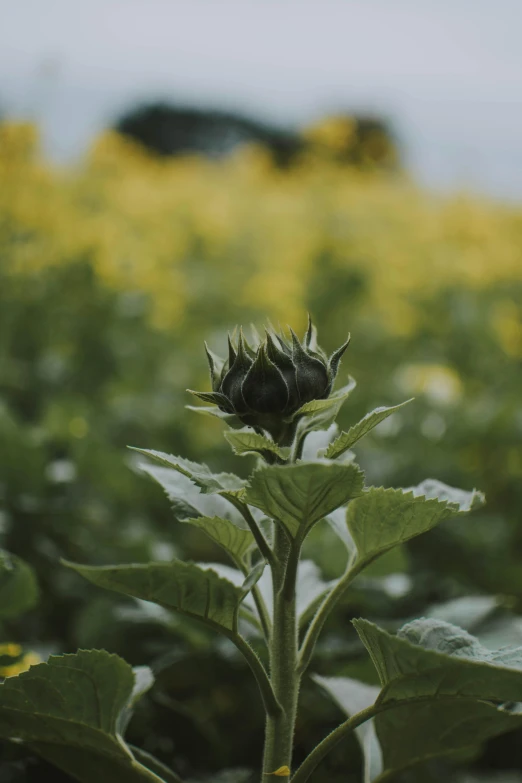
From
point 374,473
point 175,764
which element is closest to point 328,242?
point 374,473

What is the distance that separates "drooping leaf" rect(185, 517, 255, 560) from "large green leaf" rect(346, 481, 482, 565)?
0.08 meters

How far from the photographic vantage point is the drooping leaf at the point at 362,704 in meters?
0.68

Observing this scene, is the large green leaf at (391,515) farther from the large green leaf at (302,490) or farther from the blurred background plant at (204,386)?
the blurred background plant at (204,386)

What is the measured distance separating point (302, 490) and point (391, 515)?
91 millimetres

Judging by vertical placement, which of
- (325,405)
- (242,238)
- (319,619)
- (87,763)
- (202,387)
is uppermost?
(242,238)


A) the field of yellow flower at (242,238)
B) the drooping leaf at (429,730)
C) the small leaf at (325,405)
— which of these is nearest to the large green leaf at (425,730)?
the drooping leaf at (429,730)

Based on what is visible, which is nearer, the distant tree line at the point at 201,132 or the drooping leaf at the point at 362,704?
the drooping leaf at the point at 362,704

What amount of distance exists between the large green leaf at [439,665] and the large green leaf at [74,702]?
17 centimetres

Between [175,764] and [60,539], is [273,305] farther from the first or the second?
[175,764]

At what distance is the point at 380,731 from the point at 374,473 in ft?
2.59

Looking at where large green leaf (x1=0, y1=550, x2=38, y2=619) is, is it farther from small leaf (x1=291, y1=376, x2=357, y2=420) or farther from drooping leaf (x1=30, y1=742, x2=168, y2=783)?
small leaf (x1=291, y1=376, x2=357, y2=420)

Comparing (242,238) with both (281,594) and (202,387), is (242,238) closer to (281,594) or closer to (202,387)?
(202,387)

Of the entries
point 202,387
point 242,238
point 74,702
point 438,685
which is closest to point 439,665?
point 438,685

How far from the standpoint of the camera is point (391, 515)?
55cm
